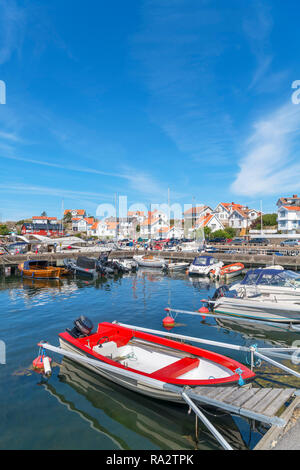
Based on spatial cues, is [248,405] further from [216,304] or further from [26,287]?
[26,287]

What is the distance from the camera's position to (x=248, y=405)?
5.97 meters

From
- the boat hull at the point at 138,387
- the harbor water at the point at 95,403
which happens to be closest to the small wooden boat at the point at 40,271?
the harbor water at the point at 95,403

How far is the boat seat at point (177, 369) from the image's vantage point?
771cm

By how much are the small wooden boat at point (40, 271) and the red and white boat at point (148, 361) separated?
67.6 feet

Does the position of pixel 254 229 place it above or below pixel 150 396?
above

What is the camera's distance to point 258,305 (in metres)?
14.8

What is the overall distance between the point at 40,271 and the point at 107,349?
23.2 meters

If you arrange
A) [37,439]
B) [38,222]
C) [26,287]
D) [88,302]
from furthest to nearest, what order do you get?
1. [38,222]
2. [26,287]
3. [88,302]
4. [37,439]

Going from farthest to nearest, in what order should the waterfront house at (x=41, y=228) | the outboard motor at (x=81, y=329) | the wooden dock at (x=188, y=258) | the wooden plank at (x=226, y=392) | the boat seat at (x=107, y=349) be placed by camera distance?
the waterfront house at (x=41, y=228), the wooden dock at (x=188, y=258), the outboard motor at (x=81, y=329), the boat seat at (x=107, y=349), the wooden plank at (x=226, y=392)

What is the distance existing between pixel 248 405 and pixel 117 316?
11.4 meters

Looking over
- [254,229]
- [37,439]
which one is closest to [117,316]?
[37,439]

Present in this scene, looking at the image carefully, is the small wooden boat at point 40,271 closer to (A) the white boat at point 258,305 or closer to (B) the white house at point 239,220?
(A) the white boat at point 258,305

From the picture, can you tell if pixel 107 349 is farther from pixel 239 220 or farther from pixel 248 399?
pixel 239 220

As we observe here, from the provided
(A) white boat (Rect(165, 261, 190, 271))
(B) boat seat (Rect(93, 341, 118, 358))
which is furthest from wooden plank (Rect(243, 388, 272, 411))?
(A) white boat (Rect(165, 261, 190, 271))
